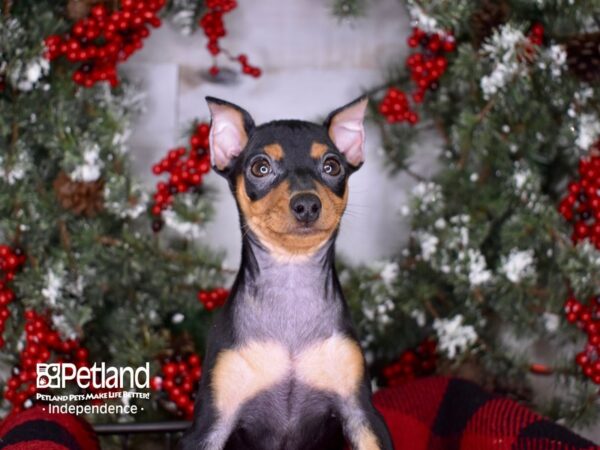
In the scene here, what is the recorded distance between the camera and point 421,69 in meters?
2.03

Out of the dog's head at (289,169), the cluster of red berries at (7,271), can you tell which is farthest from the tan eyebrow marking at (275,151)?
the cluster of red berries at (7,271)

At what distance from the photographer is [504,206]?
6.79 feet

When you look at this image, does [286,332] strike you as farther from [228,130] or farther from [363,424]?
[228,130]

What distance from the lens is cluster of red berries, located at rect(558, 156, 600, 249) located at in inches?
74.5

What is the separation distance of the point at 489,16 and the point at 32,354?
1.26 m

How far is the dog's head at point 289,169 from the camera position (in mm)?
1292

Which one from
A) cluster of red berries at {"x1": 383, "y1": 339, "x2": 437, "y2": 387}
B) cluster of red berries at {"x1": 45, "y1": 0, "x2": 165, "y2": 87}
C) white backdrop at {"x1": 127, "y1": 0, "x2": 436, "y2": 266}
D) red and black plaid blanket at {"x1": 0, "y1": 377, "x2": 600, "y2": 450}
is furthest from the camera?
white backdrop at {"x1": 127, "y1": 0, "x2": 436, "y2": 266}

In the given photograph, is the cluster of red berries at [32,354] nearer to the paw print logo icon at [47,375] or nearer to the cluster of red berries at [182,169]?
the paw print logo icon at [47,375]

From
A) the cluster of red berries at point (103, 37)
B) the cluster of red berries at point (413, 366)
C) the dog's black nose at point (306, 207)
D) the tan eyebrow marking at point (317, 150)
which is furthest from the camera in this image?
the cluster of red berries at point (413, 366)

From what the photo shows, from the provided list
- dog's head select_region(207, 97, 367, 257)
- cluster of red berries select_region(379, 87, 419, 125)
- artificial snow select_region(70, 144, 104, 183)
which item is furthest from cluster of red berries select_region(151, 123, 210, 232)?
dog's head select_region(207, 97, 367, 257)

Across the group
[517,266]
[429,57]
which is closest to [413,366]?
[517,266]

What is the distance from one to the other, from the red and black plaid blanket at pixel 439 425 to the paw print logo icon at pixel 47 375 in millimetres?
207

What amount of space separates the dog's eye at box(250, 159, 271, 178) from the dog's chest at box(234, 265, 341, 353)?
15 centimetres

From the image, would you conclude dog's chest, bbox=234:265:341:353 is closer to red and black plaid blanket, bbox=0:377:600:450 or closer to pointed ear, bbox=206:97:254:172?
pointed ear, bbox=206:97:254:172
